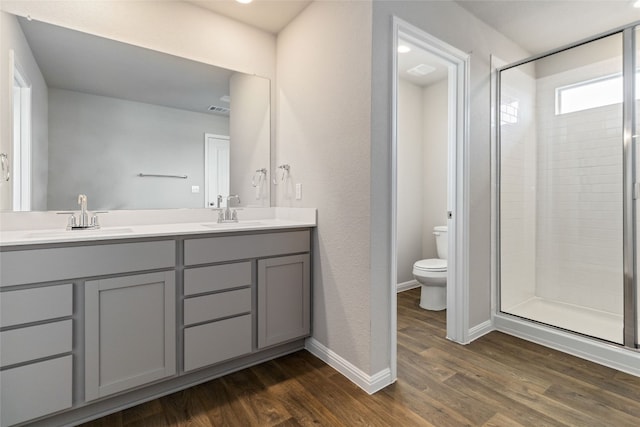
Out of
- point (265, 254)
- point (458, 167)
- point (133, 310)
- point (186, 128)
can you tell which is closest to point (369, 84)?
point (458, 167)

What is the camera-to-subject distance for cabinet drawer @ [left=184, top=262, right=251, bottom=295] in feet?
5.58

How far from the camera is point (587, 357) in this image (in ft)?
6.81

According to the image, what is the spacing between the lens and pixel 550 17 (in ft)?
7.95

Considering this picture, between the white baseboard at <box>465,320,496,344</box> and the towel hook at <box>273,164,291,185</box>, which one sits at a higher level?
the towel hook at <box>273,164,291,185</box>

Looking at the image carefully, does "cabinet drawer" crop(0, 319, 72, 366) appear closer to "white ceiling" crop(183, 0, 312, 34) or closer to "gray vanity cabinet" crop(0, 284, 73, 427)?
"gray vanity cabinet" crop(0, 284, 73, 427)

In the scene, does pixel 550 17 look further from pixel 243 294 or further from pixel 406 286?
pixel 243 294

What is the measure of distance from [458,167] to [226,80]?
1851 mm

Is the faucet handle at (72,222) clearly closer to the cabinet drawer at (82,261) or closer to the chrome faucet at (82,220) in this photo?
the chrome faucet at (82,220)

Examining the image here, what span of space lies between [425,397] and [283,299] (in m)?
0.98

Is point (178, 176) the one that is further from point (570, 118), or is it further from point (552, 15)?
point (570, 118)

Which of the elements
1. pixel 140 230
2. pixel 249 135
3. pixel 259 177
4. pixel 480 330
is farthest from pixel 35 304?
pixel 480 330

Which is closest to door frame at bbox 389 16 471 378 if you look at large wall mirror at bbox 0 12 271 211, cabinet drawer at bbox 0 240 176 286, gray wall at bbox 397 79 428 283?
gray wall at bbox 397 79 428 283

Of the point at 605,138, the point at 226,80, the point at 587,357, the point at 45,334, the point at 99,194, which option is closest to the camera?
the point at 45,334

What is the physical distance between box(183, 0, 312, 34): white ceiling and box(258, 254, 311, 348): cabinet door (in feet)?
5.71
